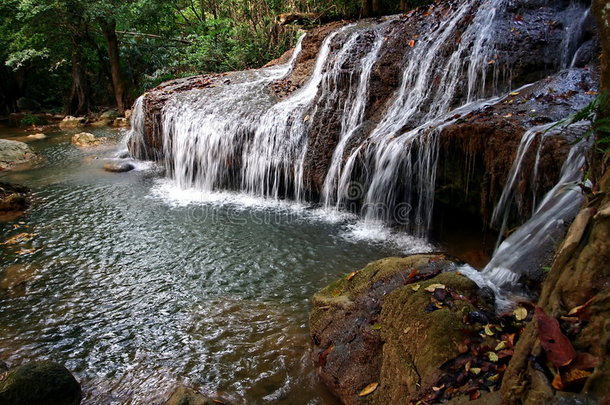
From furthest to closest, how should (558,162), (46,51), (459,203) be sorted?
(46,51) → (459,203) → (558,162)

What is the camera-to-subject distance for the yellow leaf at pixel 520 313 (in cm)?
279

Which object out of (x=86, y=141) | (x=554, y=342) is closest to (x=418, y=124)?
(x=554, y=342)

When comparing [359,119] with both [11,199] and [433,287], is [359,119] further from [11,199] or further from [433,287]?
[11,199]

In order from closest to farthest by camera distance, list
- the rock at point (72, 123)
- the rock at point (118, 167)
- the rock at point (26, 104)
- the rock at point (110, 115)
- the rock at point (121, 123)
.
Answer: the rock at point (118, 167) → the rock at point (121, 123) → the rock at point (72, 123) → the rock at point (110, 115) → the rock at point (26, 104)

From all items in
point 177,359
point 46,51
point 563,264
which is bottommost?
point 177,359

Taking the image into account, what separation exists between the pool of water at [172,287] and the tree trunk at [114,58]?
1070 centimetres

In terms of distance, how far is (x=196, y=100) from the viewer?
34.6ft

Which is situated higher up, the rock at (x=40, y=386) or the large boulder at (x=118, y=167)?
the large boulder at (x=118, y=167)

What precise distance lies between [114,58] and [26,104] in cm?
744

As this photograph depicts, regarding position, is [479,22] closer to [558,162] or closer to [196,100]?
[558,162]

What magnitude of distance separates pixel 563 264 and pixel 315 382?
227cm

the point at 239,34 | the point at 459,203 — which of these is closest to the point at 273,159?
the point at 459,203

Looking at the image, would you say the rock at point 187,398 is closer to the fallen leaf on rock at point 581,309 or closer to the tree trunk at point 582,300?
the tree trunk at point 582,300

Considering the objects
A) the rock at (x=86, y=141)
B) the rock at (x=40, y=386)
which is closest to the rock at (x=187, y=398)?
the rock at (x=40, y=386)
